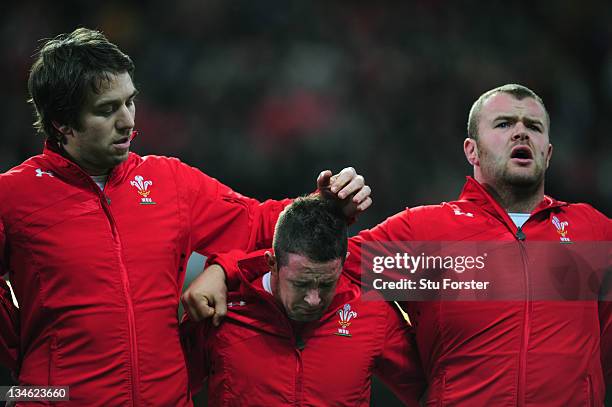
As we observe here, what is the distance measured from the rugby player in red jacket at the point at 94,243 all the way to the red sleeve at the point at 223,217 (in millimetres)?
31

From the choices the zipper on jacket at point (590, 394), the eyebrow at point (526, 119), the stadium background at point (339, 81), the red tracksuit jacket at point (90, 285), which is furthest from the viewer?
the stadium background at point (339, 81)

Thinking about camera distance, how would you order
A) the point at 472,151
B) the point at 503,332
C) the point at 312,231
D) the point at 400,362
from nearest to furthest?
the point at 312,231 → the point at 503,332 → the point at 400,362 → the point at 472,151

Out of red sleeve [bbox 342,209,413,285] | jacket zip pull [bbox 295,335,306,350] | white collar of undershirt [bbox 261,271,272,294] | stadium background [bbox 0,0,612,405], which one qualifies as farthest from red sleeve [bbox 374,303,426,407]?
stadium background [bbox 0,0,612,405]

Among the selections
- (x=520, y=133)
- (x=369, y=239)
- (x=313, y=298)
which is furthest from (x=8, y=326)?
(x=520, y=133)

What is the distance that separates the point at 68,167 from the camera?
300 centimetres

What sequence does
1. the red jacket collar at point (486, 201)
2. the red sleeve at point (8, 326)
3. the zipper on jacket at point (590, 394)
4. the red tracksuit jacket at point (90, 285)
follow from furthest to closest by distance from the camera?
the red jacket collar at point (486, 201), the zipper on jacket at point (590, 394), the red sleeve at point (8, 326), the red tracksuit jacket at point (90, 285)

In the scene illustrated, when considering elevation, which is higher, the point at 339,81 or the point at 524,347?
the point at 339,81

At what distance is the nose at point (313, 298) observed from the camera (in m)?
2.94

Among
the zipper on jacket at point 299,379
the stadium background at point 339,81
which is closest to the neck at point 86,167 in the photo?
the zipper on jacket at point 299,379

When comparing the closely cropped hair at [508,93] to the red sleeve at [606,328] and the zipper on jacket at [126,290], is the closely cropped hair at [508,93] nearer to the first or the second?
the red sleeve at [606,328]

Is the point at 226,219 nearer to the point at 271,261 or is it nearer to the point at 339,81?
the point at 271,261

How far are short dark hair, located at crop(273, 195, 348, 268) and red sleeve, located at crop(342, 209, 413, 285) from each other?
26 cm

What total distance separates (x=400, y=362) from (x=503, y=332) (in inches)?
15.3

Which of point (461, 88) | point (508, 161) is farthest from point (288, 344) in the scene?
point (461, 88)
